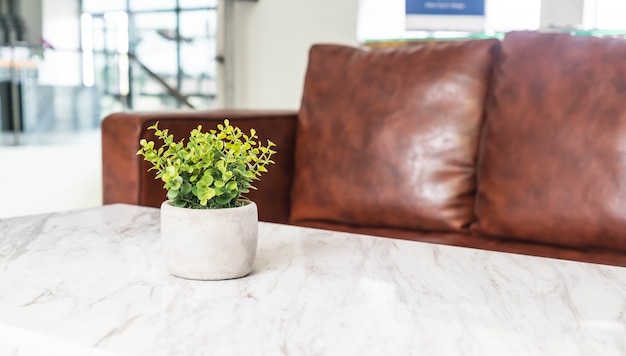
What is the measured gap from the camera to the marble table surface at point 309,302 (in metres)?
0.65

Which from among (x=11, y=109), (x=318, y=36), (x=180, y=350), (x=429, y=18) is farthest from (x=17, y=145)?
(x=180, y=350)

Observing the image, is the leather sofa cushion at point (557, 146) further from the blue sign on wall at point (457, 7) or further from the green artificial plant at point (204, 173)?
the blue sign on wall at point (457, 7)

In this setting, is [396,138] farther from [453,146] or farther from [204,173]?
[204,173]

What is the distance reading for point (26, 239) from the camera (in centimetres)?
108

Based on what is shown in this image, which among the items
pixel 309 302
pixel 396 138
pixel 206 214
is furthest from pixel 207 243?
pixel 396 138

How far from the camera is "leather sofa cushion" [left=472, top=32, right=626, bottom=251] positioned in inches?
Answer: 58.6

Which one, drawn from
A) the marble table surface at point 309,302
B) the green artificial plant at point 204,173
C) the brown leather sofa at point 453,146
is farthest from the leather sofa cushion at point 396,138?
the green artificial plant at point 204,173

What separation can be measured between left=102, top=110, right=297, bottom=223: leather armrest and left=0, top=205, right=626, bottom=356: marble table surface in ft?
1.60

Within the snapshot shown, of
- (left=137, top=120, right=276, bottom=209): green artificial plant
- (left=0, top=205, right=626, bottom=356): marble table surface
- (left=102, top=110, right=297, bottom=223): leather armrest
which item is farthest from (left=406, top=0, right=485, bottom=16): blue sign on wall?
(left=137, top=120, right=276, bottom=209): green artificial plant

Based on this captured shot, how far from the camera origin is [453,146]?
170 centimetres

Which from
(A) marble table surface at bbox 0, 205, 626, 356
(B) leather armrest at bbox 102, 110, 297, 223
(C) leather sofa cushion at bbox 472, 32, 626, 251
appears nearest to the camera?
(A) marble table surface at bbox 0, 205, 626, 356

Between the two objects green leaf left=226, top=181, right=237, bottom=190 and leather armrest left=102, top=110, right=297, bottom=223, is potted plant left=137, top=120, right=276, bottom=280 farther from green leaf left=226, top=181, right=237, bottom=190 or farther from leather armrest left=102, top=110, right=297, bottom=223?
leather armrest left=102, top=110, right=297, bottom=223

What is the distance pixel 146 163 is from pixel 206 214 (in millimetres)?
795

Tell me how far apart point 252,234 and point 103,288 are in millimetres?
190
